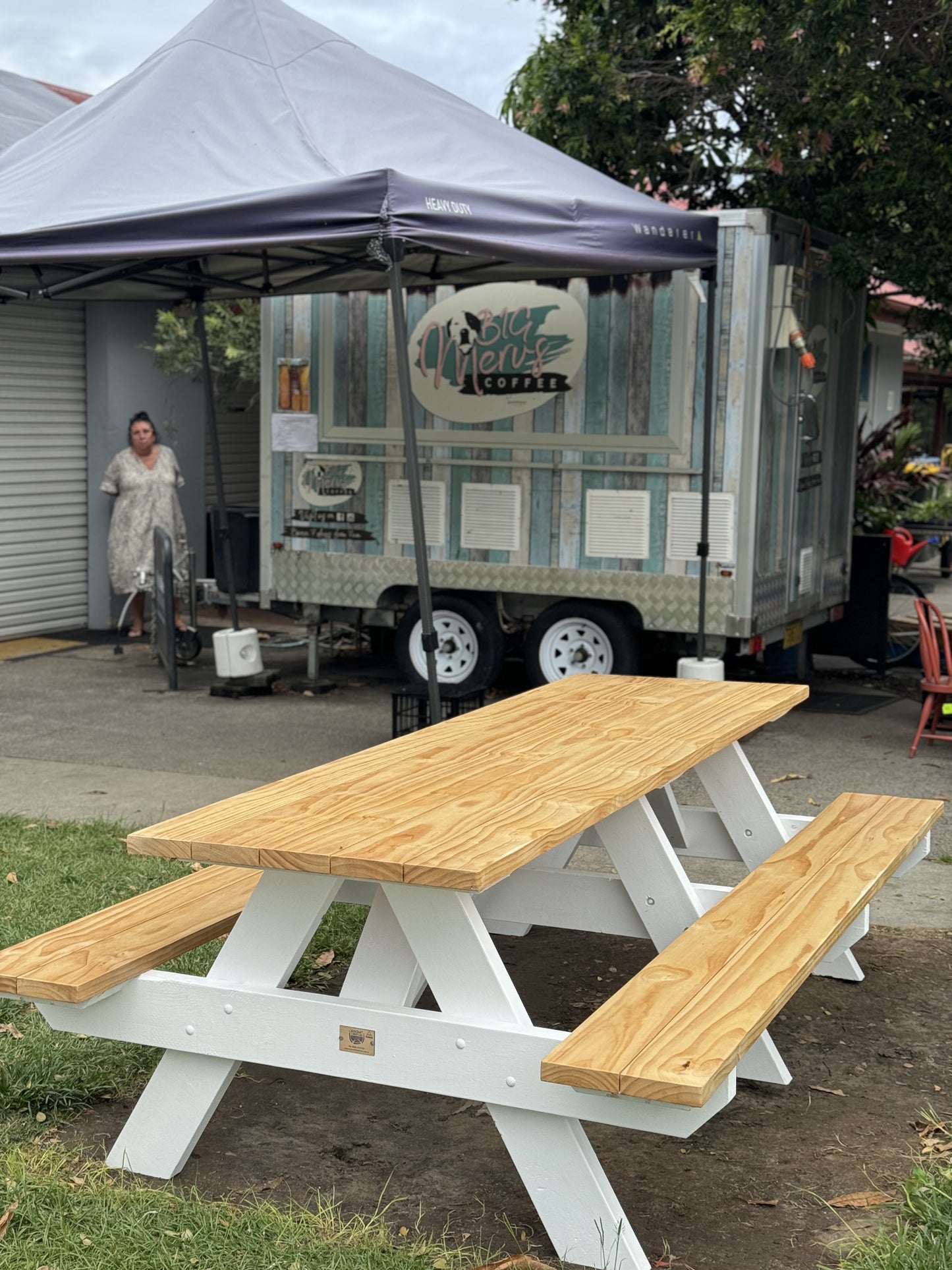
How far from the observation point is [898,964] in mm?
5012

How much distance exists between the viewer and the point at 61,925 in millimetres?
5008

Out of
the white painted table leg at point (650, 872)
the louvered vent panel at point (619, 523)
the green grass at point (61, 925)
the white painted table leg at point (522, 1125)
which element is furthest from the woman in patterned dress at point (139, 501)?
the white painted table leg at point (522, 1125)

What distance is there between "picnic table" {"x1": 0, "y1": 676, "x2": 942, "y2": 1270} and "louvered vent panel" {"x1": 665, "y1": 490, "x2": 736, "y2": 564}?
4388 mm

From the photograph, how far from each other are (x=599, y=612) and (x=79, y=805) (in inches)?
138

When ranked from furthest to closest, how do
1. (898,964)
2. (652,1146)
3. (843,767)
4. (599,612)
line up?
(599,612), (843,767), (898,964), (652,1146)

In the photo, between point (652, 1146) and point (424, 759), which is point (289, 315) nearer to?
point (424, 759)

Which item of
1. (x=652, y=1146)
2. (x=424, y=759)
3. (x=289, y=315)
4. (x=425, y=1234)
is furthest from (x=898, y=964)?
(x=289, y=315)

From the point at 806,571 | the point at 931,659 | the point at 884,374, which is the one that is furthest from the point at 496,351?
the point at 884,374

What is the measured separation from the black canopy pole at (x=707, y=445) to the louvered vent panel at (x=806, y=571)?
3.55 ft

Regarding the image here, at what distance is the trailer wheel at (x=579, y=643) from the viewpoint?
9180mm

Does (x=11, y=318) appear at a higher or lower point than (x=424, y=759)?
higher

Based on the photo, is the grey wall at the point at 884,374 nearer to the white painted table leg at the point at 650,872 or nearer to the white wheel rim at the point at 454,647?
the white wheel rim at the point at 454,647

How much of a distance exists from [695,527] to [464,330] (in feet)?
6.16

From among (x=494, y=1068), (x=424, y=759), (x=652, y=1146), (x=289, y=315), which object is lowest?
(x=652, y=1146)
